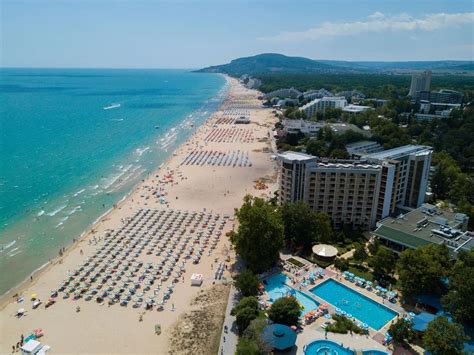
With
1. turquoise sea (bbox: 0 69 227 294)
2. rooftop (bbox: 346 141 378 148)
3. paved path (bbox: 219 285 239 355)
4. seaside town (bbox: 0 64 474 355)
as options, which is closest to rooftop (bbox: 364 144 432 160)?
seaside town (bbox: 0 64 474 355)

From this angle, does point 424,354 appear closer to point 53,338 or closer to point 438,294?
point 438,294

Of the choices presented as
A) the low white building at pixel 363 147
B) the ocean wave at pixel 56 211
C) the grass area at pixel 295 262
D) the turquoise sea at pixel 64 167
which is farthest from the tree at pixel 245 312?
the low white building at pixel 363 147

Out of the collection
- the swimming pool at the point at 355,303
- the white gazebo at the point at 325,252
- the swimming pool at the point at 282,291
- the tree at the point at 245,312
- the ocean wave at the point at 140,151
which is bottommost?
the ocean wave at the point at 140,151

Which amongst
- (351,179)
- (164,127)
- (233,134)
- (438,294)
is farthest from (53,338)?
(164,127)

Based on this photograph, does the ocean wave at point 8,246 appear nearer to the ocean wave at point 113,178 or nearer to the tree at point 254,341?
the ocean wave at point 113,178

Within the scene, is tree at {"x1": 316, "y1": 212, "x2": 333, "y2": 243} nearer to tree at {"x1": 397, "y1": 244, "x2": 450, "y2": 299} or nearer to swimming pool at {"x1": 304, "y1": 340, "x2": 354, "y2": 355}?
tree at {"x1": 397, "y1": 244, "x2": 450, "y2": 299}

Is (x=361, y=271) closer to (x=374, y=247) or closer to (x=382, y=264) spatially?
(x=382, y=264)

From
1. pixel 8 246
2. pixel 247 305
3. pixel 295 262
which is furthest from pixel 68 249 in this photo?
pixel 295 262
